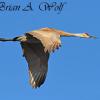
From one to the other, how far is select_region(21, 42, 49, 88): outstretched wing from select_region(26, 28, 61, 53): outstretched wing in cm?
102

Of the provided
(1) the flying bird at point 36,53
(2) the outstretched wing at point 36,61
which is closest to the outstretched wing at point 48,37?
(1) the flying bird at point 36,53

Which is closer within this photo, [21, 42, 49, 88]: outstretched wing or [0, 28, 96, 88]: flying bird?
[0, 28, 96, 88]: flying bird

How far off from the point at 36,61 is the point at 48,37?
3.09 metres

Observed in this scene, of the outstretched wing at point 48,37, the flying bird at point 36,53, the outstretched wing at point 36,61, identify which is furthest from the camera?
the outstretched wing at point 36,61

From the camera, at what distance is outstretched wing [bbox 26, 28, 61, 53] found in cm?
1598

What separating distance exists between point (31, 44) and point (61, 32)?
1.07 metres

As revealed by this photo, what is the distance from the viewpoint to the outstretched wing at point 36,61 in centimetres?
1980

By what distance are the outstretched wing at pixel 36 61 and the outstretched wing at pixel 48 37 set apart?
3.35 feet

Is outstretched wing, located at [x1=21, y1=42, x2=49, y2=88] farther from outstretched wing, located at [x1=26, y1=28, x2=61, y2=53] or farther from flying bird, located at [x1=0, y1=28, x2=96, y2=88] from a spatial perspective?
outstretched wing, located at [x1=26, y1=28, x2=61, y2=53]

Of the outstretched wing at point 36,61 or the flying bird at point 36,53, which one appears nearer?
the flying bird at point 36,53

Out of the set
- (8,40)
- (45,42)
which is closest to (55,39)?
(45,42)

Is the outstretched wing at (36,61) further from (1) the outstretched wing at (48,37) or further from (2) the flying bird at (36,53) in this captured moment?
(1) the outstretched wing at (48,37)

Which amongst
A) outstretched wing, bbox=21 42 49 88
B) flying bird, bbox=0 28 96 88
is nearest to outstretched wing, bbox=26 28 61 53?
flying bird, bbox=0 28 96 88

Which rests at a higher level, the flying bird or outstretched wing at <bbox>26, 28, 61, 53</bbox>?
outstretched wing at <bbox>26, 28, 61, 53</bbox>
